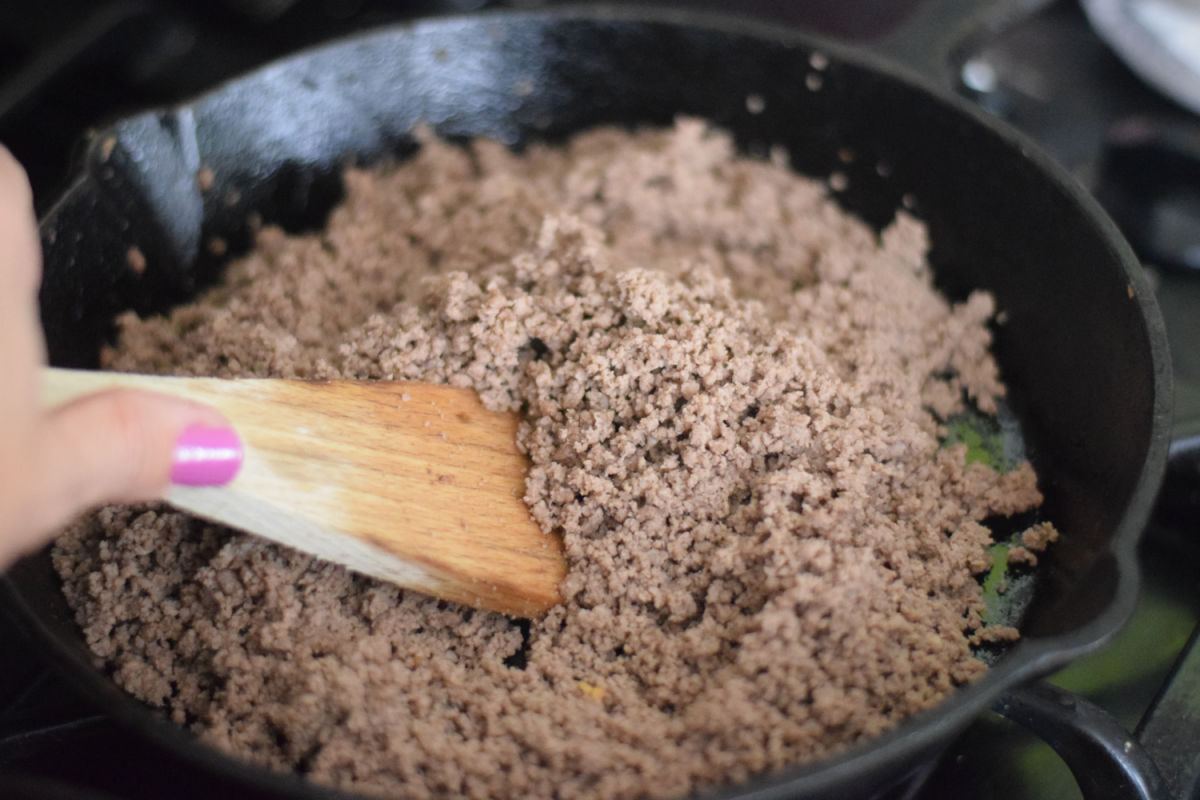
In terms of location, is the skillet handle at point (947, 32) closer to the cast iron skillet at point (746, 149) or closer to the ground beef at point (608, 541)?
the cast iron skillet at point (746, 149)

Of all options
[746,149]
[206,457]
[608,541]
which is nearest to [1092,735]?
[608,541]

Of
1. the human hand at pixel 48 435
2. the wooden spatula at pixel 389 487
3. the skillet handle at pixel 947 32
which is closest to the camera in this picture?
the human hand at pixel 48 435

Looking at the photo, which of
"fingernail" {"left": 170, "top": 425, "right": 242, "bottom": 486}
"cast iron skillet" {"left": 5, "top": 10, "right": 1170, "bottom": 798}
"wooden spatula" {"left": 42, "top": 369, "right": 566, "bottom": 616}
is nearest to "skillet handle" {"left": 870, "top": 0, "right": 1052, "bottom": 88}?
"cast iron skillet" {"left": 5, "top": 10, "right": 1170, "bottom": 798}

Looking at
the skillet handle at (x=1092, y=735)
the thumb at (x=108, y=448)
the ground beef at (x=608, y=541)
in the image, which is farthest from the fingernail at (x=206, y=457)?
the skillet handle at (x=1092, y=735)

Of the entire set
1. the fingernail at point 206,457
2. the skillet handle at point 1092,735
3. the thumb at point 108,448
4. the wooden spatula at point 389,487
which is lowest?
the skillet handle at point 1092,735

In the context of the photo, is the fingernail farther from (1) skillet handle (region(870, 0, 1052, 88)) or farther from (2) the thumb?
(1) skillet handle (region(870, 0, 1052, 88))

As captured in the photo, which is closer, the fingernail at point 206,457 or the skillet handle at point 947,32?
the fingernail at point 206,457

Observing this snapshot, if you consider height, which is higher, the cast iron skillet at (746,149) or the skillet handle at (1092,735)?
the cast iron skillet at (746,149)
